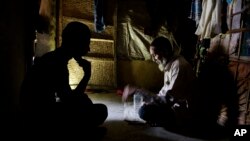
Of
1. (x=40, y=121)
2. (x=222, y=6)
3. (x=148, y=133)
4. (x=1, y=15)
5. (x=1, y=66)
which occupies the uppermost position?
(x=222, y=6)

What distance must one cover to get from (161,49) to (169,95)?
0.68m

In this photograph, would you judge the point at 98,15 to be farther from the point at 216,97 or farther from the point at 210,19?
the point at 216,97

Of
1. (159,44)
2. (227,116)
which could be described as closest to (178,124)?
(227,116)

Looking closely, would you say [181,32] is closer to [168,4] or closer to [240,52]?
[168,4]

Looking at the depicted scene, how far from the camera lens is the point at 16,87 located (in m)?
4.29

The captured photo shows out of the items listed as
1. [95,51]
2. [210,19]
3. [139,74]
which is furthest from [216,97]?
[95,51]

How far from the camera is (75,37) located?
9.93 ft

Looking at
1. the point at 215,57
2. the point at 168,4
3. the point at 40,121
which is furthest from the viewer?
the point at 168,4

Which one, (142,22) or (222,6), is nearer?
(222,6)

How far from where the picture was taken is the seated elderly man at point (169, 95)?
4266mm

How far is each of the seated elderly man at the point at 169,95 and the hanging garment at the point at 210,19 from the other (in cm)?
89

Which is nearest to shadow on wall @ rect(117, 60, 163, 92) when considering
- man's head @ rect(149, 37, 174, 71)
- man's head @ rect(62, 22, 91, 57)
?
man's head @ rect(149, 37, 174, 71)

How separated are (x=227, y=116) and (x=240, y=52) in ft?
3.20

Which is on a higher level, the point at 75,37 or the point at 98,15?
the point at 98,15
